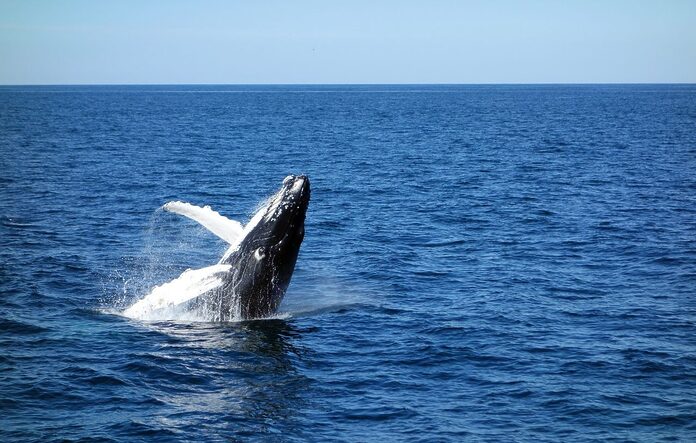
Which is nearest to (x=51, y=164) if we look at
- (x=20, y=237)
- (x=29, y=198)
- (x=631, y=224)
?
(x=29, y=198)

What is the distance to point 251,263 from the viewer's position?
2211cm

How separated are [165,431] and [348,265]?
51.7ft

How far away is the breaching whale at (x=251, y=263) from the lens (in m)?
22.0

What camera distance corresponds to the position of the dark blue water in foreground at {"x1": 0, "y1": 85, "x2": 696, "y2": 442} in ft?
57.8

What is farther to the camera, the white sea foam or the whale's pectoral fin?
the whale's pectoral fin

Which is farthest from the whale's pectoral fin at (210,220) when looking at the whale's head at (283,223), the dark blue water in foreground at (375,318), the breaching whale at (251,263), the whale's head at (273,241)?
the dark blue water in foreground at (375,318)

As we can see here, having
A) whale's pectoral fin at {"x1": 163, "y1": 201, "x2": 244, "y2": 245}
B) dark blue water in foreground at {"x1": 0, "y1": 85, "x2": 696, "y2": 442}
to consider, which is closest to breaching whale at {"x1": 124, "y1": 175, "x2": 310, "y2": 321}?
whale's pectoral fin at {"x1": 163, "y1": 201, "x2": 244, "y2": 245}

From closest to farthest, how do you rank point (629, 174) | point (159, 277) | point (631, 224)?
point (159, 277) < point (631, 224) < point (629, 174)

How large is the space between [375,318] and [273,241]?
4.49 meters

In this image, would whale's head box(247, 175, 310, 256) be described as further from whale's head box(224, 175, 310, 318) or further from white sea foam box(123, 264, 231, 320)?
white sea foam box(123, 264, 231, 320)

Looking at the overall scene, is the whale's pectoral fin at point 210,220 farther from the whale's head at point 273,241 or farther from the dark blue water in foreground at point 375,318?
the dark blue water in foreground at point 375,318

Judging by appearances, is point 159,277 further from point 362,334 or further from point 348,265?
point 362,334

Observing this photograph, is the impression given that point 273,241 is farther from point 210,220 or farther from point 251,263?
point 210,220

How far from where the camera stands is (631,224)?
39688 millimetres
